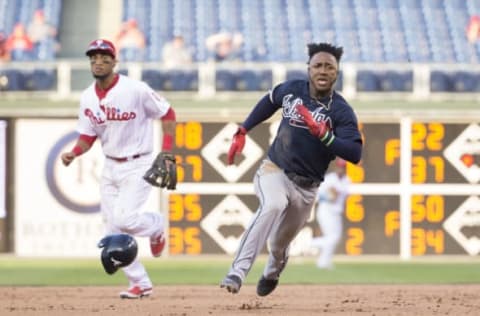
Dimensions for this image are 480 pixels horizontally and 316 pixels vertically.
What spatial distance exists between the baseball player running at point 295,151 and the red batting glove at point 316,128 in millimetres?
36

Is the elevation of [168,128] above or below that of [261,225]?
above

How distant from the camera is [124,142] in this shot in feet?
30.7

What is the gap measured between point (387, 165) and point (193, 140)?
2699 millimetres

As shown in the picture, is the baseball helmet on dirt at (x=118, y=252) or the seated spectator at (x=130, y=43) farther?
the seated spectator at (x=130, y=43)

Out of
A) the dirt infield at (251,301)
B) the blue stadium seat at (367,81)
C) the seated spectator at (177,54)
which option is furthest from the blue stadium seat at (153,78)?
the dirt infield at (251,301)

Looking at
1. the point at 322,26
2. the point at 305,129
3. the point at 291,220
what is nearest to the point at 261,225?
the point at 291,220

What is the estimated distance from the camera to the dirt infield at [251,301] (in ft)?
27.9

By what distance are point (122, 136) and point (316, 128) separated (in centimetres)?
229

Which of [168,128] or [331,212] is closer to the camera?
[168,128]

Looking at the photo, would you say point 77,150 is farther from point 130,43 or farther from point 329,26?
point 329,26

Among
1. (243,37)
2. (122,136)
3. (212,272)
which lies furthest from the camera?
(243,37)

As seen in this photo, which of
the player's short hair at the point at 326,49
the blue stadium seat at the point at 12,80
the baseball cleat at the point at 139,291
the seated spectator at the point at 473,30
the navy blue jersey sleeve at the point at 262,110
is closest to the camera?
the player's short hair at the point at 326,49

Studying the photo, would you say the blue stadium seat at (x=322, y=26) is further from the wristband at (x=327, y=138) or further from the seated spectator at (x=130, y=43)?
the wristband at (x=327, y=138)

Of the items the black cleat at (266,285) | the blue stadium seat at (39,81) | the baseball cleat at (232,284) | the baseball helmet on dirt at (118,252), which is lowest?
the black cleat at (266,285)
